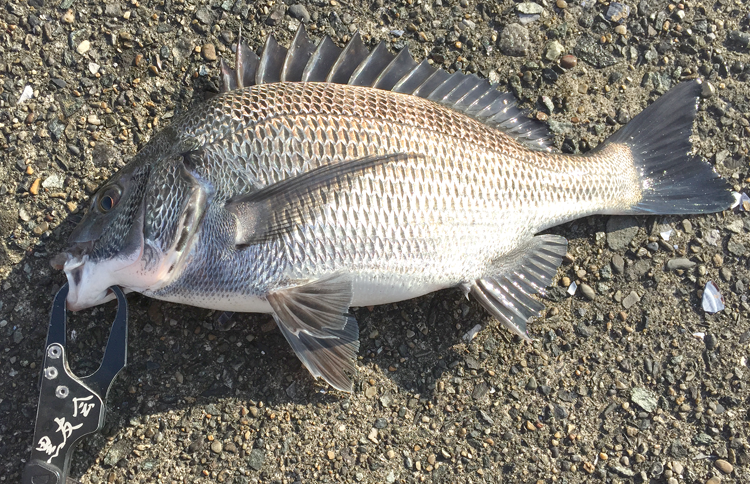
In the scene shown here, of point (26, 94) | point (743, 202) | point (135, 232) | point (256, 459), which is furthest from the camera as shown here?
point (743, 202)

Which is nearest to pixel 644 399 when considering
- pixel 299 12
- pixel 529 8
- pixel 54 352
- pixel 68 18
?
pixel 529 8

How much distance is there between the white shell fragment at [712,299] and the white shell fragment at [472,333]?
112 cm

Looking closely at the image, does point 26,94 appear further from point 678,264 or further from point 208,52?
point 678,264

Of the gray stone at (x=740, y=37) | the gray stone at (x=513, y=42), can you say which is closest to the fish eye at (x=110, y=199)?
the gray stone at (x=513, y=42)

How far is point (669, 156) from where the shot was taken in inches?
99.4

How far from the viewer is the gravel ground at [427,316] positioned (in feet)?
7.65

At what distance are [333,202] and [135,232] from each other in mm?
759

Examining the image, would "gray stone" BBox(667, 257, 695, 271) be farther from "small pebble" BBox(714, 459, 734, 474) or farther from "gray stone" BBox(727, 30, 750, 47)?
"gray stone" BBox(727, 30, 750, 47)

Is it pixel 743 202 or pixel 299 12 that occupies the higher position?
pixel 299 12

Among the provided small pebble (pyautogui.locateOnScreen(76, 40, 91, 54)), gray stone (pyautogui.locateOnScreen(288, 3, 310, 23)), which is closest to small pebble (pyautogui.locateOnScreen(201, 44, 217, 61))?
gray stone (pyautogui.locateOnScreen(288, 3, 310, 23))

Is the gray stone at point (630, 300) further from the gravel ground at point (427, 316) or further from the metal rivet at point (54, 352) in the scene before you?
the metal rivet at point (54, 352)

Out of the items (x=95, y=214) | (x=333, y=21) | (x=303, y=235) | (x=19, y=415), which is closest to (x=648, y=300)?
(x=303, y=235)

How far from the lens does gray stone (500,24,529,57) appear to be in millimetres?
2699

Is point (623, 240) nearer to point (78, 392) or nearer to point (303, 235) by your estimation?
point (303, 235)
